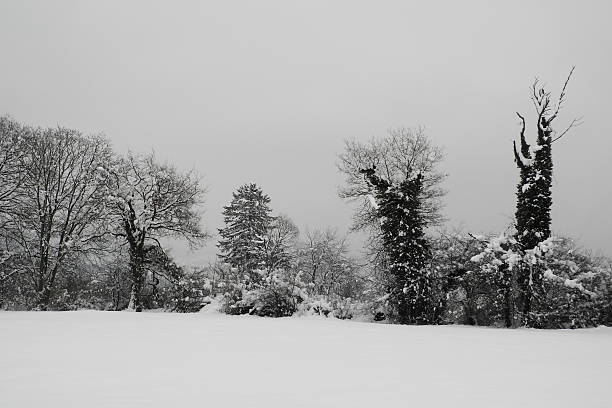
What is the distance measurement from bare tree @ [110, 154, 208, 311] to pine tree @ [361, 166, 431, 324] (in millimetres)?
10550

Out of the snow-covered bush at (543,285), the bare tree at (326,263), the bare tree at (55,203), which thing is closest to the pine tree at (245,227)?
the bare tree at (326,263)

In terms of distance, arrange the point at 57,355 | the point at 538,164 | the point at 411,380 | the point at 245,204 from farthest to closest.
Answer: the point at 245,204 → the point at 538,164 → the point at 57,355 → the point at 411,380

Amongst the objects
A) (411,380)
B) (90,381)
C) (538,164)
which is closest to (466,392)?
(411,380)

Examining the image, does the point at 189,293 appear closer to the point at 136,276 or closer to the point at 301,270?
the point at 136,276

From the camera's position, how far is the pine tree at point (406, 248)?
53.8 feet

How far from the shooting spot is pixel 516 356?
592 cm

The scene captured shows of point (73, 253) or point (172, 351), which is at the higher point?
point (73, 253)

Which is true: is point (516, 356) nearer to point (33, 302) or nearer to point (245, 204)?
point (33, 302)

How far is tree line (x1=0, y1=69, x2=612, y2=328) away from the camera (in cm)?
1470

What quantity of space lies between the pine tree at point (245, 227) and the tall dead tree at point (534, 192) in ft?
70.8

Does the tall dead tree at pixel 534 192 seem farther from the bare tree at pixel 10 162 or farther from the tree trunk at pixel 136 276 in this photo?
the bare tree at pixel 10 162

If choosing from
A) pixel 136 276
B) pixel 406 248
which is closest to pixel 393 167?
pixel 406 248

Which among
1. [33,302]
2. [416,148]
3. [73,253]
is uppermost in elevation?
[416,148]

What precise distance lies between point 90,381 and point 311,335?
4.54 meters
